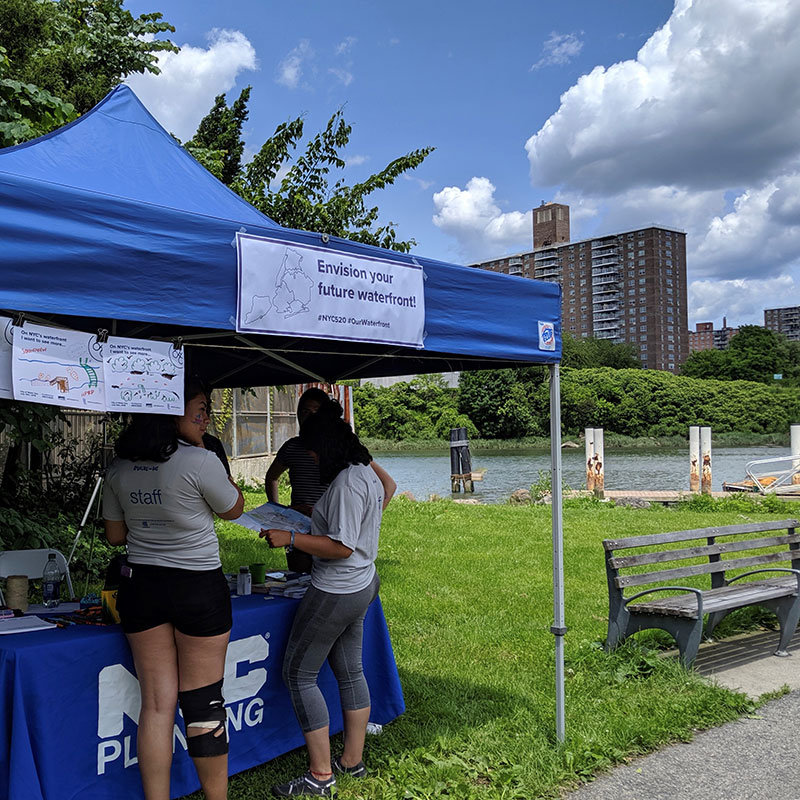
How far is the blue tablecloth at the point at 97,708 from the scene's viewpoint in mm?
2801

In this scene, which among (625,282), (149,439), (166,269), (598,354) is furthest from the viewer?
(625,282)

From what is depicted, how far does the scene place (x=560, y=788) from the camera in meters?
3.65

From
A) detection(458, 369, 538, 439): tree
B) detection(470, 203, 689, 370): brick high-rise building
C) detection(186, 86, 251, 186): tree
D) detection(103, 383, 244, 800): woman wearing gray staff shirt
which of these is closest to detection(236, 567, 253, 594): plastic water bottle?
detection(103, 383, 244, 800): woman wearing gray staff shirt

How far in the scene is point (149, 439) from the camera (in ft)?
9.42

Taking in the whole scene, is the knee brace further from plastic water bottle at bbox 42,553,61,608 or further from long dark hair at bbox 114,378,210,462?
plastic water bottle at bbox 42,553,61,608

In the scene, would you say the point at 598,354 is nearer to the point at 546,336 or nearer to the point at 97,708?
the point at 546,336

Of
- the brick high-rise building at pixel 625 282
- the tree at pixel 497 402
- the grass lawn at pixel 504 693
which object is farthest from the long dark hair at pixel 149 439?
the brick high-rise building at pixel 625 282

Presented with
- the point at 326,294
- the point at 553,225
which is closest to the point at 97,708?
the point at 326,294

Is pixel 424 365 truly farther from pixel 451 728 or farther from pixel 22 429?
pixel 22 429

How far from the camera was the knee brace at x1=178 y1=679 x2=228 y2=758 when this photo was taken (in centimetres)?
296

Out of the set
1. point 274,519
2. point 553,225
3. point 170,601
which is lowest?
point 170,601

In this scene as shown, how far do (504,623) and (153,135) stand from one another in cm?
468

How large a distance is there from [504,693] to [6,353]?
A: 11.9 ft

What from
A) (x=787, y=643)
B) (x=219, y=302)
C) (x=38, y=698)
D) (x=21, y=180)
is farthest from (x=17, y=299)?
(x=787, y=643)
